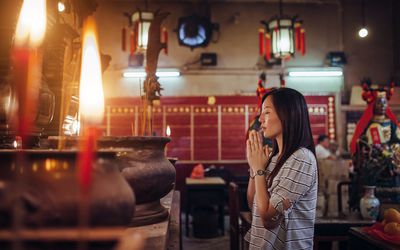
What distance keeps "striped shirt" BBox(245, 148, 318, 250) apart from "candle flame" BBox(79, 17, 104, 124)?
119 centimetres

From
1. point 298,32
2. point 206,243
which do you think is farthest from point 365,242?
point 298,32

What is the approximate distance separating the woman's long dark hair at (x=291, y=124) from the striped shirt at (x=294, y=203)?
2.1 inches

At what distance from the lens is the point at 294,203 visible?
2127 millimetres

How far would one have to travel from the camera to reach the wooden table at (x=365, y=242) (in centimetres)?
316

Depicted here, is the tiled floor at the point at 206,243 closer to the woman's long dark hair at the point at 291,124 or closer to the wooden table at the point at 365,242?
the wooden table at the point at 365,242

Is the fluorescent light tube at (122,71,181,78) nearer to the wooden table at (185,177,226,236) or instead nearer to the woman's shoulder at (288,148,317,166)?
the wooden table at (185,177,226,236)

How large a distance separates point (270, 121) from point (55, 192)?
5.63 feet

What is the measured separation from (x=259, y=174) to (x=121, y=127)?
9.02 m

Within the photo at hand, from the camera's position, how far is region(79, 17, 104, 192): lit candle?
70cm

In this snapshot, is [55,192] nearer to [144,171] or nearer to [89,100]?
[89,100]

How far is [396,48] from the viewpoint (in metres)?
11.3

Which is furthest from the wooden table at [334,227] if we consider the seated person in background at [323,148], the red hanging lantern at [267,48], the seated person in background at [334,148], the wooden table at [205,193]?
the red hanging lantern at [267,48]

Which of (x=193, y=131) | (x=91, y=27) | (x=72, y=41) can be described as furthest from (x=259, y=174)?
(x=193, y=131)

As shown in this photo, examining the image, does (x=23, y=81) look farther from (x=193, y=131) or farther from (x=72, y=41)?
(x=193, y=131)
